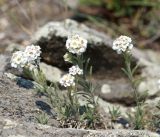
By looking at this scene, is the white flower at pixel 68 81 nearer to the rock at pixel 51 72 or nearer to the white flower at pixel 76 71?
the white flower at pixel 76 71

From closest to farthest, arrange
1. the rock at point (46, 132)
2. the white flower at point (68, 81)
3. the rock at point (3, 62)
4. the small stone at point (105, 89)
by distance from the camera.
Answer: the rock at point (46, 132), the white flower at point (68, 81), the rock at point (3, 62), the small stone at point (105, 89)

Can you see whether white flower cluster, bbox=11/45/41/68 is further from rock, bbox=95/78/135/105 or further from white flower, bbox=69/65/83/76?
rock, bbox=95/78/135/105

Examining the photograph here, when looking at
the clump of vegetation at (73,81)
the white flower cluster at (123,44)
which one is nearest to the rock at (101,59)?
the clump of vegetation at (73,81)

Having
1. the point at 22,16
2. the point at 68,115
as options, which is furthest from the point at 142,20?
the point at 68,115

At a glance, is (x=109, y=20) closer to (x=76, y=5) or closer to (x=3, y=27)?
(x=76, y=5)

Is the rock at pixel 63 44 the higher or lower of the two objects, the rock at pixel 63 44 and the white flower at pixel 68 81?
the higher

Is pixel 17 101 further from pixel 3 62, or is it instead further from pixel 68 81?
pixel 3 62

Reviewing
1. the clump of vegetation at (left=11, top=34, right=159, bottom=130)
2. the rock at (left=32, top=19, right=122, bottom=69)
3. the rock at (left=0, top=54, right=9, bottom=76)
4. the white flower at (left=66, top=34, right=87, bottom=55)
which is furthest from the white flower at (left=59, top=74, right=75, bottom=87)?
the rock at (left=32, top=19, right=122, bottom=69)

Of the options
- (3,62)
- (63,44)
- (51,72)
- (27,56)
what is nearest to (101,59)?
(63,44)
